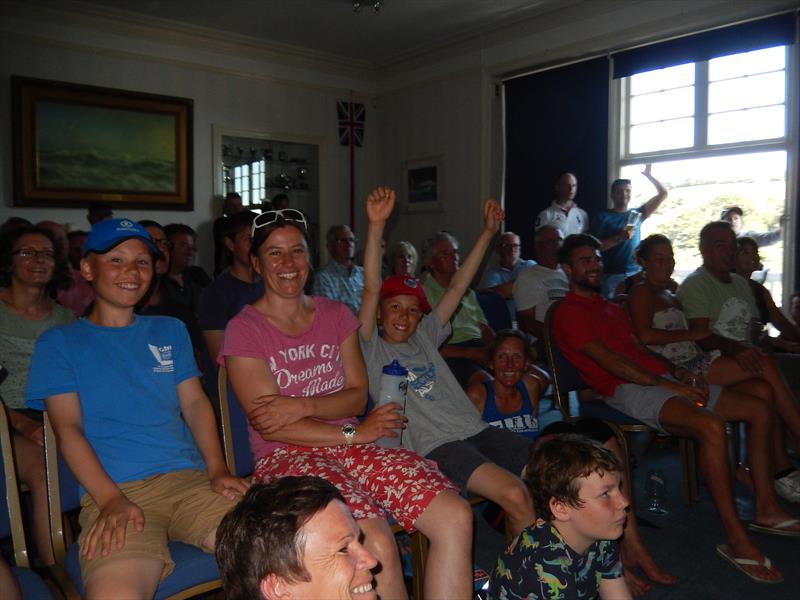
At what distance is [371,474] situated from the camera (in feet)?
6.06

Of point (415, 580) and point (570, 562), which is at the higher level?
point (570, 562)

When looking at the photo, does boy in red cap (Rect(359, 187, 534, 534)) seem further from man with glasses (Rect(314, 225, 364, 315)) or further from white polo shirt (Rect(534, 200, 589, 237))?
white polo shirt (Rect(534, 200, 589, 237))

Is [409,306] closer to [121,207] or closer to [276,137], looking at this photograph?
[121,207]

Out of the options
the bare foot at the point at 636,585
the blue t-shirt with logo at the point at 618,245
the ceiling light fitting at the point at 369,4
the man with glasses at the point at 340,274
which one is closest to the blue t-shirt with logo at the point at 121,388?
the bare foot at the point at 636,585

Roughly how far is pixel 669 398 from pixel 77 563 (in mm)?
2255

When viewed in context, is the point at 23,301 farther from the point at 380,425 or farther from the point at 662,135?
the point at 662,135

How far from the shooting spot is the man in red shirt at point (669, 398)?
8.26 ft

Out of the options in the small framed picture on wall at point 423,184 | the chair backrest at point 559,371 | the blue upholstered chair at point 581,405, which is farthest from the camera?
the small framed picture on wall at point 423,184

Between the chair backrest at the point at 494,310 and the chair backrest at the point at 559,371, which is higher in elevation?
the chair backrest at the point at 494,310

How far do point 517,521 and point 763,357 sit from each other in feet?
5.93

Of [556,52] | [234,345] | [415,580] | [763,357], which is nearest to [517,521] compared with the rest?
[415,580]

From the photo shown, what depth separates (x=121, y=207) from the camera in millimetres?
6414

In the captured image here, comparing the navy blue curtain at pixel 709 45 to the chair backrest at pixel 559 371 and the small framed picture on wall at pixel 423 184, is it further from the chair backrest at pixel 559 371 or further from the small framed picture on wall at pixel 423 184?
the chair backrest at pixel 559 371

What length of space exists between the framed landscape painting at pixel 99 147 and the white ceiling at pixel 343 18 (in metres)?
0.86
